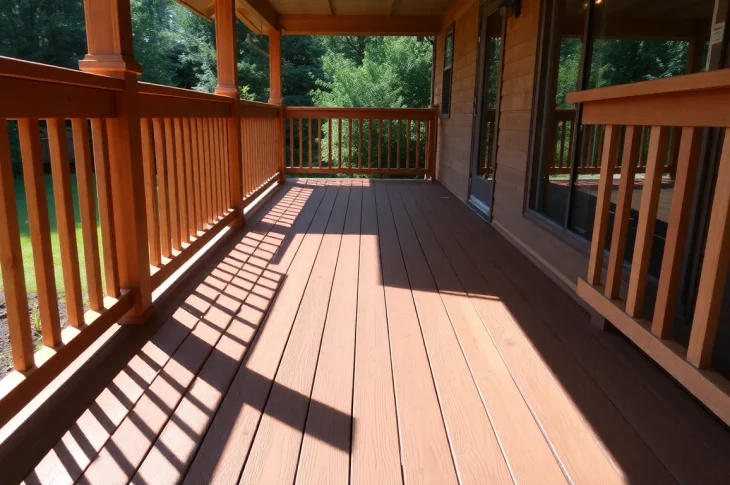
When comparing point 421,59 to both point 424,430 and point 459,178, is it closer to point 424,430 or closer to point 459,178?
point 459,178

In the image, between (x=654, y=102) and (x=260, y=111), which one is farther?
(x=260, y=111)

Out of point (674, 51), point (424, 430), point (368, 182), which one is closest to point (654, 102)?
point (674, 51)

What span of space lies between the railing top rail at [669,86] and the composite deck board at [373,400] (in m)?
1.19

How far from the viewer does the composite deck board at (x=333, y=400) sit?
1347mm

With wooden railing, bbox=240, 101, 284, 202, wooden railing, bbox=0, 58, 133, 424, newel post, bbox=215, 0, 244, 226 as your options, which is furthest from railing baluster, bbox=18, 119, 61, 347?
wooden railing, bbox=240, 101, 284, 202


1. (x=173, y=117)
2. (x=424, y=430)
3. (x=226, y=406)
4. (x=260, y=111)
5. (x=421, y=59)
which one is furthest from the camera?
(x=421, y=59)

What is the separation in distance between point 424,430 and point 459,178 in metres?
4.63

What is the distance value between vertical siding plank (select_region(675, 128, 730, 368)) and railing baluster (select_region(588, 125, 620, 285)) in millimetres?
617

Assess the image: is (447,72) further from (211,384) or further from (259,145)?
(211,384)

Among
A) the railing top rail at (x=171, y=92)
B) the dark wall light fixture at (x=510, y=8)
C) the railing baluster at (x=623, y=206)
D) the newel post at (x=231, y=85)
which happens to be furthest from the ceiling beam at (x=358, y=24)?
the railing baluster at (x=623, y=206)

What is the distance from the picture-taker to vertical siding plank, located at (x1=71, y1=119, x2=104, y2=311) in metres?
1.84

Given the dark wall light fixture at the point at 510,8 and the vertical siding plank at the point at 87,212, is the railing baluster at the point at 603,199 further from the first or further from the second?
the dark wall light fixture at the point at 510,8

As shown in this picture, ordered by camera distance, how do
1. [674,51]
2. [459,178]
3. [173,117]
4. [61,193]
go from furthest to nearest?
[459,178] → [173,117] → [674,51] → [61,193]

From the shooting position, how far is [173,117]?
105 inches
